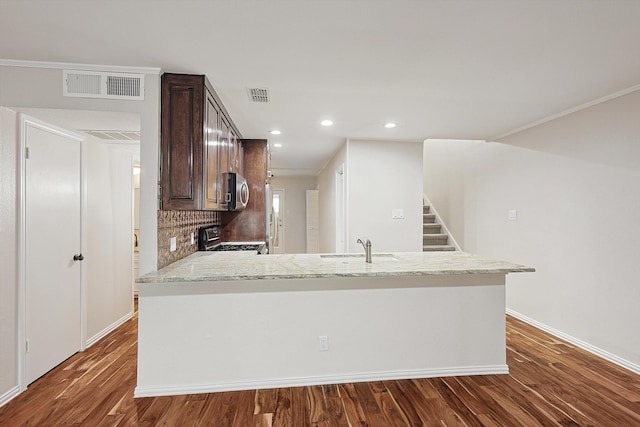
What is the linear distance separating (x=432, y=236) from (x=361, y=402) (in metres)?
3.62

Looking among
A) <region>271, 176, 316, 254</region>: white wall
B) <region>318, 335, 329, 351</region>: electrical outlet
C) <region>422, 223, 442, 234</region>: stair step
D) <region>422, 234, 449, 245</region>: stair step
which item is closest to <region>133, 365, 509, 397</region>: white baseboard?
<region>318, 335, 329, 351</region>: electrical outlet

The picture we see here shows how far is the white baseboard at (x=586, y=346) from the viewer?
8.60 feet

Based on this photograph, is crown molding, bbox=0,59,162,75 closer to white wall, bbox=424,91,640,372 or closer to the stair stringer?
white wall, bbox=424,91,640,372

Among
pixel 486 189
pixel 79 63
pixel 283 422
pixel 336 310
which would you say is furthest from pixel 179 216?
pixel 486 189

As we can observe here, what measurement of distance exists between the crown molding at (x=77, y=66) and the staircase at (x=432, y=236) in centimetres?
413

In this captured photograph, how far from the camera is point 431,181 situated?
19.8ft

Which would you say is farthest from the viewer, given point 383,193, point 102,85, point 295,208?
point 295,208

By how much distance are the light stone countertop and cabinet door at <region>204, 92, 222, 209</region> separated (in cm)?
53

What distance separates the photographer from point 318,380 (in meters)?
2.33

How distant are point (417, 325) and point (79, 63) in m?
3.12

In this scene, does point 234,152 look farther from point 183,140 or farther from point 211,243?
point 183,140

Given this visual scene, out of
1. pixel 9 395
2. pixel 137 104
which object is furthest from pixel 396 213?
pixel 9 395

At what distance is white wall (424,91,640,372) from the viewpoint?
2.71 meters

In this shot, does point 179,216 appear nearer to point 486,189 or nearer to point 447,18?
point 447,18
